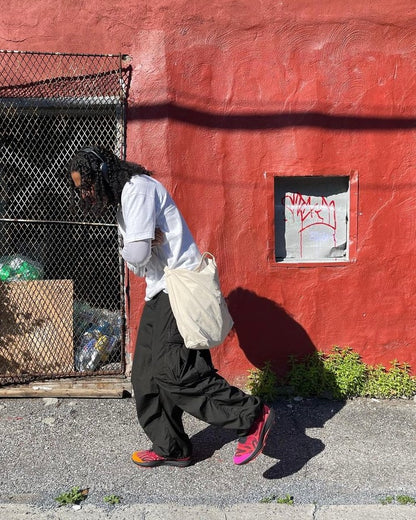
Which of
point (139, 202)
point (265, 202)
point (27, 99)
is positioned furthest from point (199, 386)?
point (27, 99)

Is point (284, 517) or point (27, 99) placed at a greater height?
point (27, 99)

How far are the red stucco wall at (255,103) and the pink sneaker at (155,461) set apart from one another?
4.45 ft

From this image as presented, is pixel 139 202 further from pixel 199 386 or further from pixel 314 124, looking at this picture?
pixel 314 124

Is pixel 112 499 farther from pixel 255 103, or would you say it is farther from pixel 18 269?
pixel 255 103

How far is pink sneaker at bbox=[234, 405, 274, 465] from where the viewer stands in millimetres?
3529

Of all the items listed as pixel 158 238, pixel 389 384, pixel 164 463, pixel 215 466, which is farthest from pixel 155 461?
pixel 389 384

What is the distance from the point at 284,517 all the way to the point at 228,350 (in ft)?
5.41

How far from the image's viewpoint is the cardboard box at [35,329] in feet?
16.2

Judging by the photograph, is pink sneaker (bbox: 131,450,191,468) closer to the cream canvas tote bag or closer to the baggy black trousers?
the baggy black trousers

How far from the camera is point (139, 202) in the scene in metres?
3.36

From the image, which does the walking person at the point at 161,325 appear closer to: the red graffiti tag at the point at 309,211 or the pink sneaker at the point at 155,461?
the pink sneaker at the point at 155,461

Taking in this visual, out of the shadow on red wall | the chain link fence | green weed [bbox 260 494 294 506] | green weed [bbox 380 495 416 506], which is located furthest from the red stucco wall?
green weed [bbox 380 495 416 506]

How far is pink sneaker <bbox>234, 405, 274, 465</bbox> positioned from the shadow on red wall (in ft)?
3.97

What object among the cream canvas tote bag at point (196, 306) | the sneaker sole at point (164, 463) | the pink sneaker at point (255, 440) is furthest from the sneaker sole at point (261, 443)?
the cream canvas tote bag at point (196, 306)
